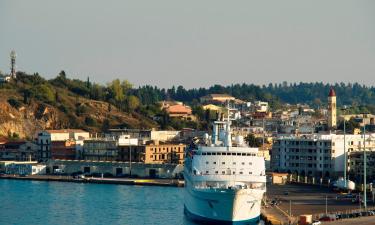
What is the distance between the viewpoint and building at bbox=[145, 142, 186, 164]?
274 feet

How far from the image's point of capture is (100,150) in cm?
8531

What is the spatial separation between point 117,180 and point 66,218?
2463 centimetres

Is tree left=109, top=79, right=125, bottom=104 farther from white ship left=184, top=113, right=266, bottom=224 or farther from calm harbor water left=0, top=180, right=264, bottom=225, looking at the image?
white ship left=184, top=113, right=266, bottom=224

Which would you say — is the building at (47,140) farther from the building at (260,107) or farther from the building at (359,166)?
the building at (260,107)

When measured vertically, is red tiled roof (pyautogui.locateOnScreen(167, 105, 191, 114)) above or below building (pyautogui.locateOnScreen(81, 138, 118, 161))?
above

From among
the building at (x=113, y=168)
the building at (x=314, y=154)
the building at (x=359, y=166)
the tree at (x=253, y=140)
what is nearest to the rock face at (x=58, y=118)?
the tree at (x=253, y=140)

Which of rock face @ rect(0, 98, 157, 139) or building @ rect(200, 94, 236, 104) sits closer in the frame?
rock face @ rect(0, 98, 157, 139)

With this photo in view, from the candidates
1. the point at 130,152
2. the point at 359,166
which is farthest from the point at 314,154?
the point at 130,152

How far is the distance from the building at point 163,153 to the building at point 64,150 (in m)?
5.98

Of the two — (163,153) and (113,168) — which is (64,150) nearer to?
(163,153)

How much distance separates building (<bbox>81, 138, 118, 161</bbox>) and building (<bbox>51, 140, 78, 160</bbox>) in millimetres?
930

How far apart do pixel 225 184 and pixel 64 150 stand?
41.4m

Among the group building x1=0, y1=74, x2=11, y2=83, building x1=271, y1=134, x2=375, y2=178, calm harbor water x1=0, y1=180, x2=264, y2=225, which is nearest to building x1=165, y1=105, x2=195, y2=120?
building x1=0, y1=74, x2=11, y2=83

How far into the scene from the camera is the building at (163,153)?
274 ft
